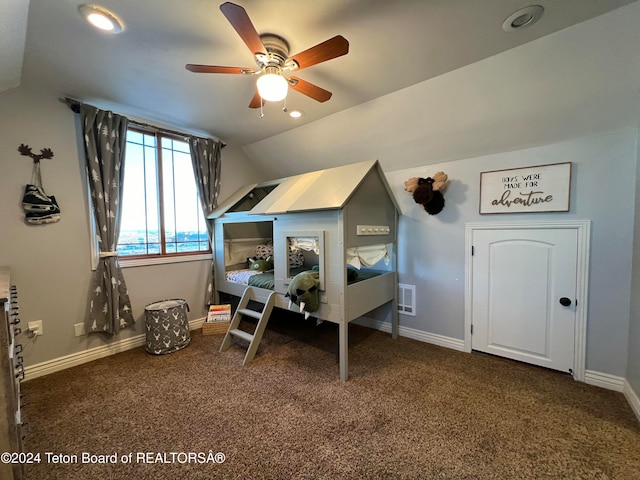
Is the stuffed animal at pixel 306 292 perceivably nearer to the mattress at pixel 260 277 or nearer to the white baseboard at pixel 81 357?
the mattress at pixel 260 277

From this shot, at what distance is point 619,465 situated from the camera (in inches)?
55.1

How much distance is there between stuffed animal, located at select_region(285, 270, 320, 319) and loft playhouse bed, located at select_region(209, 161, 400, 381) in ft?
0.16

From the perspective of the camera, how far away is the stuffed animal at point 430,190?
106 inches

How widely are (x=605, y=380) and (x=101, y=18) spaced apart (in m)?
4.39

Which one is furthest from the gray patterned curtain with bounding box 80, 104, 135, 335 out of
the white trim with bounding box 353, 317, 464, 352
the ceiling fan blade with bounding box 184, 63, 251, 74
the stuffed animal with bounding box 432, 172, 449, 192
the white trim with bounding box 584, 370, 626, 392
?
the white trim with bounding box 584, 370, 626, 392

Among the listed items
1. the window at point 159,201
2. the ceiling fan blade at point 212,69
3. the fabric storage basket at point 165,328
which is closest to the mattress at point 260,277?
the window at point 159,201

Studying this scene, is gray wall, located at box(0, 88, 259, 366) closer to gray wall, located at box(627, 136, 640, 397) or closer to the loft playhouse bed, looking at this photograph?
the loft playhouse bed

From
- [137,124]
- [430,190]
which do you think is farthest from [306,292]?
[137,124]

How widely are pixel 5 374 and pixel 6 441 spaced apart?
0.27 meters

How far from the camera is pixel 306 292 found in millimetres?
2221

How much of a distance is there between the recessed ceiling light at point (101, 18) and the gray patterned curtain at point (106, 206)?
1.26 metres

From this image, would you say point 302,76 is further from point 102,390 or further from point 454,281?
point 102,390

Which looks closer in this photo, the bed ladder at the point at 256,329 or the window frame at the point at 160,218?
the bed ladder at the point at 256,329

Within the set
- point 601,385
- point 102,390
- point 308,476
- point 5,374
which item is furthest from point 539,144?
point 102,390
